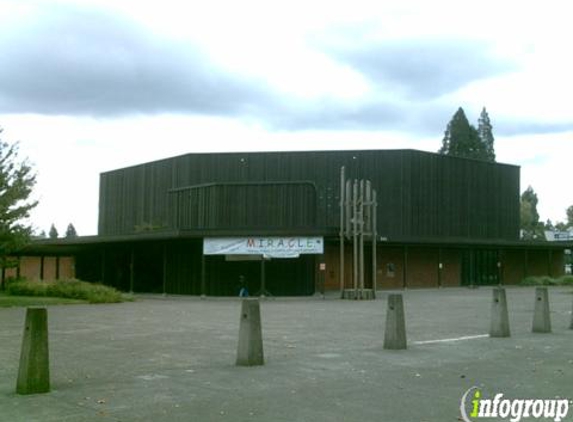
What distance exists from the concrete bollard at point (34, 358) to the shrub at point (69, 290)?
22489 mm

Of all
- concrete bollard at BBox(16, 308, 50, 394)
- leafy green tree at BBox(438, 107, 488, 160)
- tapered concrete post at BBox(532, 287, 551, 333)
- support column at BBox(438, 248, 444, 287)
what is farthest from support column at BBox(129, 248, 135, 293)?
leafy green tree at BBox(438, 107, 488, 160)

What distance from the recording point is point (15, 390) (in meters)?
8.72

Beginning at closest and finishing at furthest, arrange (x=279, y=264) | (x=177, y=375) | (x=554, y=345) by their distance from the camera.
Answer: (x=177, y=375)
(x=554, y=345)
(x=279, y=264)

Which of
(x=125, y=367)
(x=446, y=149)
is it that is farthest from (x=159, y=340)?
(x=446, y=149)

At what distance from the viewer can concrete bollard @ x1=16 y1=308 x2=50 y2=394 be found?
27.8 ft

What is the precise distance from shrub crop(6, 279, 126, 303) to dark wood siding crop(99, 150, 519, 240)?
946 cm

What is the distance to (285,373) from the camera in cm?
1005

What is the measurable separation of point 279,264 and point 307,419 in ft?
104

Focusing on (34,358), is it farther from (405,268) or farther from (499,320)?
(405,268)

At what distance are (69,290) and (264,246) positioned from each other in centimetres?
931

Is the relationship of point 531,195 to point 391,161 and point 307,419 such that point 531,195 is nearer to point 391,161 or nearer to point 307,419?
point 391,161

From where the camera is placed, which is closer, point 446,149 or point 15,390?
point 15,390

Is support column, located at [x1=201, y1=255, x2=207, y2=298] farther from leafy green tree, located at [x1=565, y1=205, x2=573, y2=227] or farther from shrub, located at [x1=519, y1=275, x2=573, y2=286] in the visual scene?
leafy green tree, located at [x1=565, y1=205, x2=573, y2=227]

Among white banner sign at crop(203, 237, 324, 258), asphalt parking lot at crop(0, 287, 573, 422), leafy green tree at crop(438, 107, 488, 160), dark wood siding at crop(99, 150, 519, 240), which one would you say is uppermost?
leafy green tree at crop(438, 107, 488, 160)
